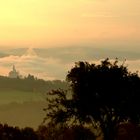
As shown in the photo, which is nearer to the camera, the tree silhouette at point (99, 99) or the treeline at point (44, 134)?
the tree silhouette at point (99, 99)

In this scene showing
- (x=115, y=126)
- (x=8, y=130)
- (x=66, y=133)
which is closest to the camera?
(x=115, y=126)

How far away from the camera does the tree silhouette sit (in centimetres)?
7919

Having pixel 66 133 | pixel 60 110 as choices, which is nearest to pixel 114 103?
pixel 60 110

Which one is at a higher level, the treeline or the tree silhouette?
the tree silhouette

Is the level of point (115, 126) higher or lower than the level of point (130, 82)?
lower

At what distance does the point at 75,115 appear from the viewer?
80.7m

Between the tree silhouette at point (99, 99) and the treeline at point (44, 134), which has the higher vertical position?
the tree silhouette at point (99, 99)

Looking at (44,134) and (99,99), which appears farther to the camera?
(44,134)

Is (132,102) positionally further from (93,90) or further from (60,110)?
(60,110)

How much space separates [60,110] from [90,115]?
4.78 m

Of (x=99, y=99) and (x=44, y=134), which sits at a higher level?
(x=99, y=99)

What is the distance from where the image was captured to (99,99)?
3125 inches

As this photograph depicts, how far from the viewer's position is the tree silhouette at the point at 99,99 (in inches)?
3118

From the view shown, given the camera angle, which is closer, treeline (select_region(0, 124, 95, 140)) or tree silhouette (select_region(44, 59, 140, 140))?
tree silhouette (select_region(44, 59, 140, 140))
